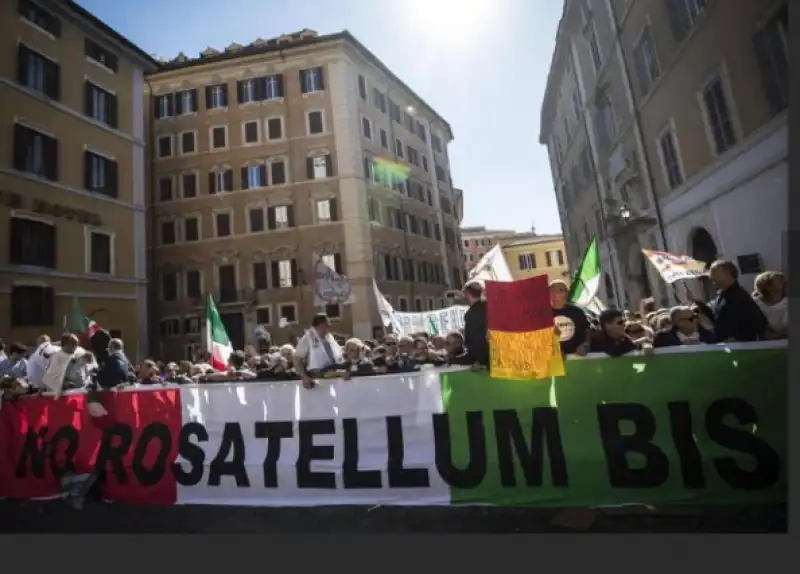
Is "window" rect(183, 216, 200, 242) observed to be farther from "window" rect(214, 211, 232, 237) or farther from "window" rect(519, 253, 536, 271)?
"window" rect(519, 253, 536, 271)

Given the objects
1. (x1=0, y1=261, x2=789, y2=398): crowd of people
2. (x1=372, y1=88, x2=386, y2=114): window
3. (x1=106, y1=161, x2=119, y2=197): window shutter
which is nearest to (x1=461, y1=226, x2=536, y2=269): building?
(x1=0, y1=261, x2=789, y2=398): crowd of people

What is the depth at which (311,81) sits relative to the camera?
5.34 m

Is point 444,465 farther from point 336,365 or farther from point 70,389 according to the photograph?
point 70,389

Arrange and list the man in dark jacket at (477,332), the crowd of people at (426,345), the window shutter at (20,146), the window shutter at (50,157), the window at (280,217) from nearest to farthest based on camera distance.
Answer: the crowd of people at (426,345), the man in dark jacket at (477,332), the window shutter at (20,146), the window shutter at (50,157), the window at (280,217)

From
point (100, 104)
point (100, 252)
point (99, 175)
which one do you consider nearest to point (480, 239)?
point (100, 252)

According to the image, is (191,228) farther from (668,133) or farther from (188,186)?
(668,133)

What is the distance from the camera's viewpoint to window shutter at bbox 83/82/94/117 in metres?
5.15

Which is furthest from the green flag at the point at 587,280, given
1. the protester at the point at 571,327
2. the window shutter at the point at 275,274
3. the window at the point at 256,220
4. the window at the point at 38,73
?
the window at the point at 38,73

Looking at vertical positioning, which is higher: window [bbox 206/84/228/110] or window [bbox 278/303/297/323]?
window [bbox 206/84/228/110]

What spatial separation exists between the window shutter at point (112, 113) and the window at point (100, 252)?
1.25m

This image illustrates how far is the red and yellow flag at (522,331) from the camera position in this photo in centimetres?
336

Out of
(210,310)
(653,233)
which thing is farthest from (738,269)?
(210,310)

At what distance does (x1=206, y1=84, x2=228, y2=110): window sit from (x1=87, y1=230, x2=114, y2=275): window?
5.71 feet

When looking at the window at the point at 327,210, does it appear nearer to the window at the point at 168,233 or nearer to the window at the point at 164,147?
the window at the point at 168,233
